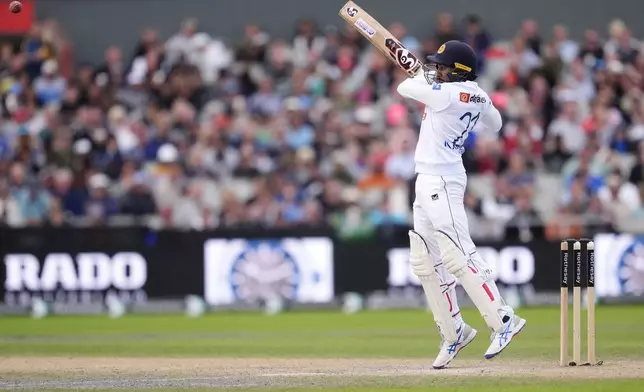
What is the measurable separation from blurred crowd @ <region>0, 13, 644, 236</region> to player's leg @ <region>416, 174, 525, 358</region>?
761 cm

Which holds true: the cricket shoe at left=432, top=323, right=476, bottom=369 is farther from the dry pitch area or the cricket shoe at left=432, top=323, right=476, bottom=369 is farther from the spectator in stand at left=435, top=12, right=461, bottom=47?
the spectator in stand at left=435, top=12, right=461, bottom=47

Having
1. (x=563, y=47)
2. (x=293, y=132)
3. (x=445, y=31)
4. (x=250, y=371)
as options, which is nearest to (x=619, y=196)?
(x=563, y=47)

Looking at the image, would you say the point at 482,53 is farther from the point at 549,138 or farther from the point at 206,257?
the point at 206,257

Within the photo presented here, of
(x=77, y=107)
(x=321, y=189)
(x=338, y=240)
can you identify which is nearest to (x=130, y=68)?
(x=77, y=107)

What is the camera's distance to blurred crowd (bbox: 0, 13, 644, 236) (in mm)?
17469

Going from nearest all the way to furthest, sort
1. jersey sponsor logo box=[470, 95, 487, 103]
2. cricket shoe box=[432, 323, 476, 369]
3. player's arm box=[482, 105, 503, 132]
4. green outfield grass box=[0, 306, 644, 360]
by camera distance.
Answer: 1. jersey sponsor logo box=[470, 95, 487, 103]
2. cricket shoe box=[432, 323, 476, 369]
3. player's arm box=[482, 105, 503, 132]
4. green outfield grass box=[0, 306, 644, 360]

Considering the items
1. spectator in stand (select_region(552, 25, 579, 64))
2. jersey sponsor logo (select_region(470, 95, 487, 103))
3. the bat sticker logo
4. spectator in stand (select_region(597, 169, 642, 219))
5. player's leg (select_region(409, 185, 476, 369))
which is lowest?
→ player's leg (select_region(409, 185, 476, 369))

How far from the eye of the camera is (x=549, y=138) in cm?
1925

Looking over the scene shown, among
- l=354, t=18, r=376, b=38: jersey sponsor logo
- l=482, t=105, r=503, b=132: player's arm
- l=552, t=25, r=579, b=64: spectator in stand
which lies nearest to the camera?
l=482, t=105, r=503, b=132: player's arm

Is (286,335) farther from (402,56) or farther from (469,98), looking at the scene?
(469,98)

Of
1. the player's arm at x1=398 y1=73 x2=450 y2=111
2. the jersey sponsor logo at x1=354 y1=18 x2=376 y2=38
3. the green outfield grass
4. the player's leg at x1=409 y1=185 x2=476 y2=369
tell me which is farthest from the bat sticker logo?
the green outfield grass

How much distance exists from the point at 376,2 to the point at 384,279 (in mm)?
7068

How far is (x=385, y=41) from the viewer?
31.3 ft

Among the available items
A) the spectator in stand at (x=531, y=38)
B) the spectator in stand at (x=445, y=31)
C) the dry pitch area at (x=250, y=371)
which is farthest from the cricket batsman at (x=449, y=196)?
the spectator in stand at (x=531, y=38)
